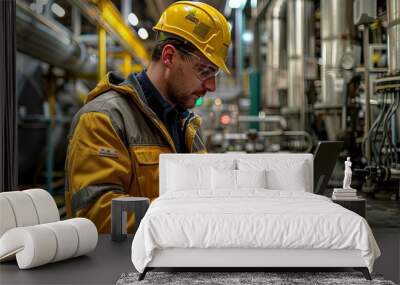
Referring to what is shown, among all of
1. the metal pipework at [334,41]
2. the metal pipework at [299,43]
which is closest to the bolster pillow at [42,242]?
the metal pipework at [334,41]

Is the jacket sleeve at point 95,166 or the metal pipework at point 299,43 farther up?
the metal pipework at point 299,43

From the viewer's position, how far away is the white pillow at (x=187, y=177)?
3.40 meters

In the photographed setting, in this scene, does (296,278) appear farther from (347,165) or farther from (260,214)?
(347,165)

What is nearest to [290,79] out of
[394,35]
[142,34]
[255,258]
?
[142,34]

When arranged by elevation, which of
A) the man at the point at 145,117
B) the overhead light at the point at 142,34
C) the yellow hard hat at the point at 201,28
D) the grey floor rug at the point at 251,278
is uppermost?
the overhead light at the point at 142,34

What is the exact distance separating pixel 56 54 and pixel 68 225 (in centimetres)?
458

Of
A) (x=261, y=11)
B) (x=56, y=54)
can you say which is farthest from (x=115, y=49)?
(x=261, y=11)

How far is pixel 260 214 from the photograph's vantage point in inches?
97.6

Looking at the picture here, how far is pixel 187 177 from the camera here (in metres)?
3.44

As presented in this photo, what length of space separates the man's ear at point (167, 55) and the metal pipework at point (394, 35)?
3197mm

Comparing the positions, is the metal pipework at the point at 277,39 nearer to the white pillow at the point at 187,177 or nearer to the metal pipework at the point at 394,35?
the metal pipework at the point at 394,35

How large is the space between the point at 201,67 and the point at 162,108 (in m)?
0.32

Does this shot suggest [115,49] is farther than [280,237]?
Yes

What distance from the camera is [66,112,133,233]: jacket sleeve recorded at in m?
2.96
